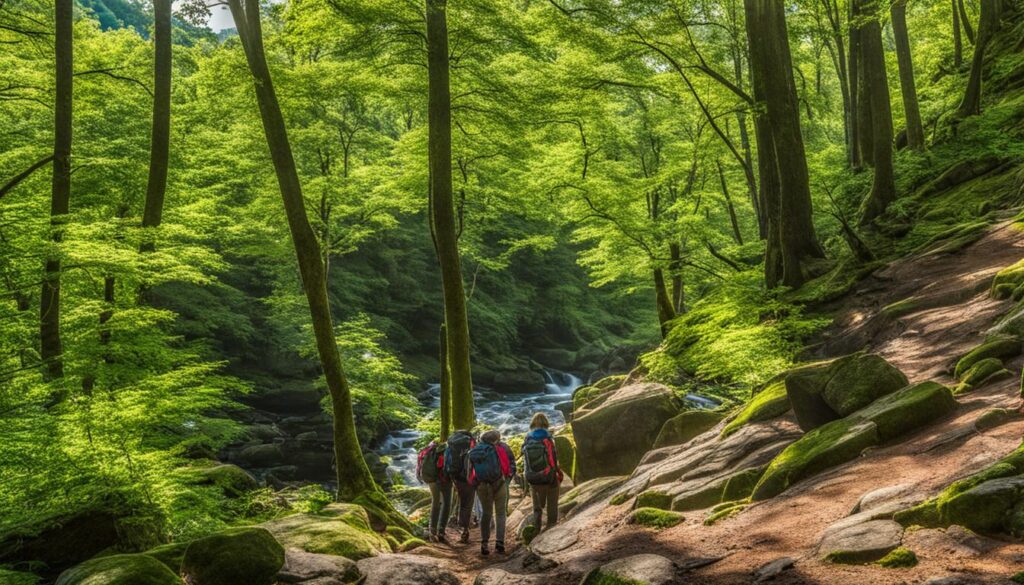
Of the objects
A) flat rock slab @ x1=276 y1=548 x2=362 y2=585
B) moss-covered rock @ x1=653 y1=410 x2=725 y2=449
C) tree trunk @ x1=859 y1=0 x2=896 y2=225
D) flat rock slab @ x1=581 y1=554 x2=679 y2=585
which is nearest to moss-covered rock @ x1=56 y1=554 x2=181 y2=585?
flat rock slab @ x1=276 y1=548 x2=362 y2=585

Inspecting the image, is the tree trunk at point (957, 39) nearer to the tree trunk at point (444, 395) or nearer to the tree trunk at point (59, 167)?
the tree trunk at point (444, 395)

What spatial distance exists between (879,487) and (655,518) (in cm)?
223

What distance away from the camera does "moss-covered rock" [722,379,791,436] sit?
26.7ft

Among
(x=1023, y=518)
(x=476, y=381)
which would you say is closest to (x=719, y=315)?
(x=1023, y=518)

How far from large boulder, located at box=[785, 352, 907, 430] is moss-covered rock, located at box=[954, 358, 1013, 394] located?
1.84 feet

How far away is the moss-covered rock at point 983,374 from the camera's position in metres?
6.02

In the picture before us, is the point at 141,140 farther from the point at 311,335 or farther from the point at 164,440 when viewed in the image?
the point at 311,335

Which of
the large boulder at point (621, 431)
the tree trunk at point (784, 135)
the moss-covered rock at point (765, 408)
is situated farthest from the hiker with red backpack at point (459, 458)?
the tree trunk at point (784, 135)

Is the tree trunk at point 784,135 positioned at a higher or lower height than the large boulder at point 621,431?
higher

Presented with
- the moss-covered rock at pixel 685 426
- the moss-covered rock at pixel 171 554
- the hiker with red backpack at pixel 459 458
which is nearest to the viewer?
the moss-covered rock at pixel 171 554

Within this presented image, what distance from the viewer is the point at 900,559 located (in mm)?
3717

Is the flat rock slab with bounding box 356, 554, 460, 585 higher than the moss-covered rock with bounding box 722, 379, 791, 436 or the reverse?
the reverse

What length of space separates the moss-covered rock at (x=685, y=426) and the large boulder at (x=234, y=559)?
596cm

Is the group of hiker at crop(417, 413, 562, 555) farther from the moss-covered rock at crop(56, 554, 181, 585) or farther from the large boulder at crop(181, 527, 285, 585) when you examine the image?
the moss-covered rock at crop(56, 554, 181, 585)
